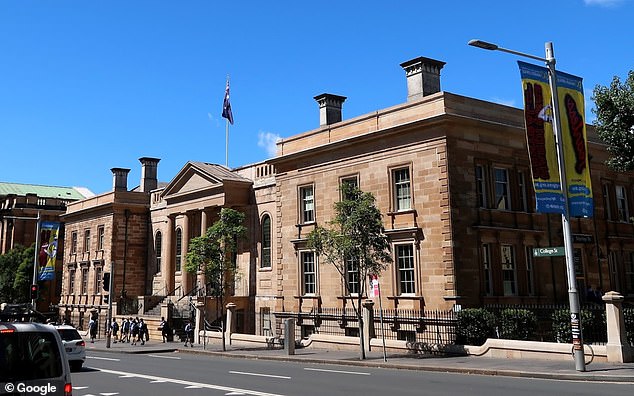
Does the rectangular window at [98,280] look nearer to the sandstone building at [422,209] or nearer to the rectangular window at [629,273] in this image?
the sandstone building at [422,209]

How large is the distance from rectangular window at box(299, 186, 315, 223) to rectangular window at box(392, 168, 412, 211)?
18.1 feet

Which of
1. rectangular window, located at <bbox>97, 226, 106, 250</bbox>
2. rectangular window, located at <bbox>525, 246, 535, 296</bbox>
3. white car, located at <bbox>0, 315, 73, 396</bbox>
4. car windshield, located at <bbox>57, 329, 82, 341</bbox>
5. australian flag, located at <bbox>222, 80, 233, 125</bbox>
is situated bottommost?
car windshield, located at <bbox>57, 329, 82, 341</bbox>

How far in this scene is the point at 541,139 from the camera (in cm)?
1831

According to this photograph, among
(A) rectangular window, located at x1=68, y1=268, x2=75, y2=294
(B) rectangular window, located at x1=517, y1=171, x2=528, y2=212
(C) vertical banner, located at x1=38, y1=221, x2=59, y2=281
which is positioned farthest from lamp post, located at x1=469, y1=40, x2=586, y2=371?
(A) rectangular window, located at x1=68, y1=268, x2=75, y2=294

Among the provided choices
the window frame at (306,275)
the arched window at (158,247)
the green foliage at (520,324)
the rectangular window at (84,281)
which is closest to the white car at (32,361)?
the green foliage at (520,324)

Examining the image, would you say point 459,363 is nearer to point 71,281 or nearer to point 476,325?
point 476,325

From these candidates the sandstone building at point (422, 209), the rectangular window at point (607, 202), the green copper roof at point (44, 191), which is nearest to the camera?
the sandstone building at point (422, 209)

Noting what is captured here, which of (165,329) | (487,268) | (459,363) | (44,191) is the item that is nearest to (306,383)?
(459,363)

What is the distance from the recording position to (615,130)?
25125mm

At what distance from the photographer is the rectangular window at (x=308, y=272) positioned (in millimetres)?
32306

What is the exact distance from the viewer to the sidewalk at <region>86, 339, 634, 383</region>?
1638 centimetres

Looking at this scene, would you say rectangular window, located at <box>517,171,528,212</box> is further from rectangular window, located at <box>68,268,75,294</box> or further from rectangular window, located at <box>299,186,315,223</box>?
rectangular window, located at <box>68,268,75,294</box>

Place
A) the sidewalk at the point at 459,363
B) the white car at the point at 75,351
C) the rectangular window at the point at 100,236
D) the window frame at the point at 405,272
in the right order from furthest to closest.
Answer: the rectangular window at the point at 100,236, the window frame at the point at 405,272, the white car at the point at 75,351, the sidewalk at the point at 459,363

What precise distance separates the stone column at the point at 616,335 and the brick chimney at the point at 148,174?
4199cm
